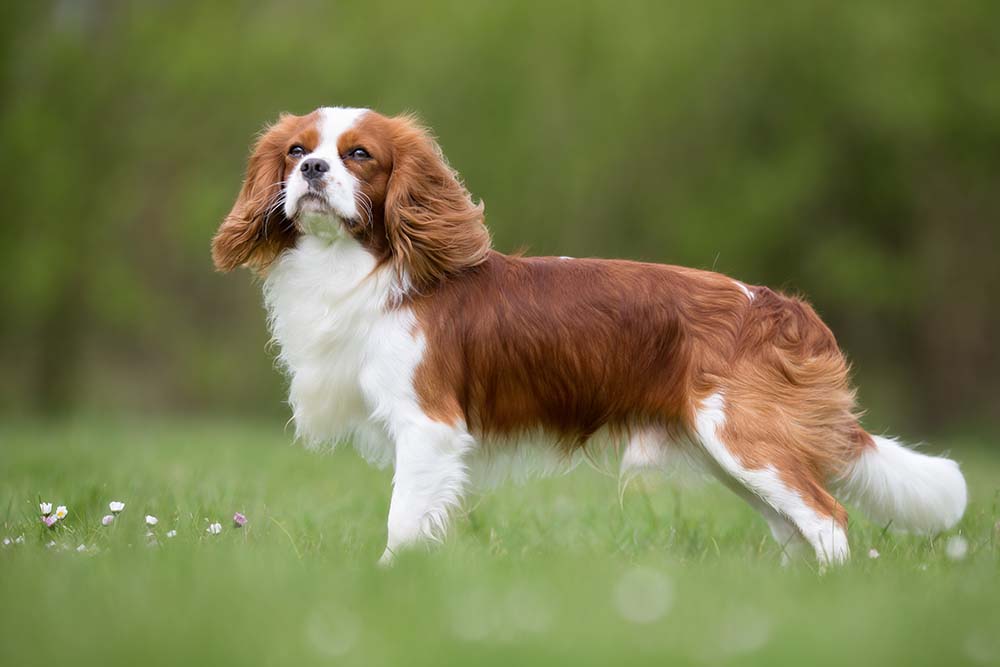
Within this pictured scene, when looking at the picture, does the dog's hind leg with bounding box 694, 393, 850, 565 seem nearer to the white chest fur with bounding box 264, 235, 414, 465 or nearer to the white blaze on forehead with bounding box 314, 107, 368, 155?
the white chest fur with bounding box 264, 235, 414, 465

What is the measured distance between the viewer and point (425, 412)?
4605 millimetres

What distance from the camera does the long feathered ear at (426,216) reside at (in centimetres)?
473

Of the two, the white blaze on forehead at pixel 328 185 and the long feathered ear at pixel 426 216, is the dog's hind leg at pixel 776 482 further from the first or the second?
the white blaze on forehead at pixel 328 185

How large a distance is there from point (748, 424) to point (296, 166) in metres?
2.16

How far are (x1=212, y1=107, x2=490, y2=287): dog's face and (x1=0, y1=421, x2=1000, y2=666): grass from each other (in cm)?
123

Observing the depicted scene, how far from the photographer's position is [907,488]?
15.6ft

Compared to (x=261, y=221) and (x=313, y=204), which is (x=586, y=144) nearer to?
(x=261, y=221)

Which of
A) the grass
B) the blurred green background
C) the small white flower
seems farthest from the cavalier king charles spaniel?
the blurred green background

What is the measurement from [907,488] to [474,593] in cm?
226

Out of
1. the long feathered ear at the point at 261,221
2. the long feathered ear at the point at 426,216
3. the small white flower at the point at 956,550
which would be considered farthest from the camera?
the long feathered ear at the point at 261,221

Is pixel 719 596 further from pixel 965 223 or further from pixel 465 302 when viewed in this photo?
pixel 965 223

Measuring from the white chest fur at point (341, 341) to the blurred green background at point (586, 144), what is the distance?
10912mm

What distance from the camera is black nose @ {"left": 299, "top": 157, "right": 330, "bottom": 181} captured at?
4.59 metres

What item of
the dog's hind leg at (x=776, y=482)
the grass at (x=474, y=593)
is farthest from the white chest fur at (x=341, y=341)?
the dog's hind leg at (x=776, y=482)
